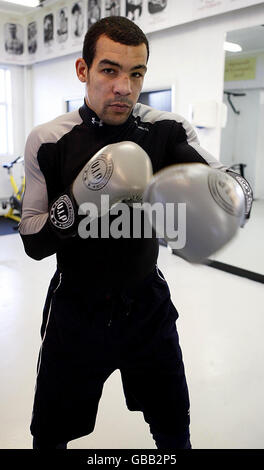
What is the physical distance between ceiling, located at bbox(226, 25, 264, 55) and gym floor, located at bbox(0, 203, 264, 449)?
2171 mm

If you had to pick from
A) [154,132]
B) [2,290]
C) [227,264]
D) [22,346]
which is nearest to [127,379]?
[154,132]

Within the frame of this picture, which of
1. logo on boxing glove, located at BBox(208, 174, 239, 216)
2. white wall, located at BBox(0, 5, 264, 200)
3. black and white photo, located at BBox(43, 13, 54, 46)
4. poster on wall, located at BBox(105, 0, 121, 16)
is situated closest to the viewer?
logo on boxing glove, located at BBox(208, 174, 239, 216)

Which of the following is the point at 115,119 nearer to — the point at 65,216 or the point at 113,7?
the point at 65,216

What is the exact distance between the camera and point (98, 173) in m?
0.84

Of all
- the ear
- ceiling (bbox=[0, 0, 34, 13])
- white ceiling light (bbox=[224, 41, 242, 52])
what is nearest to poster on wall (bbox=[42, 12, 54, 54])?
ceiling (bbox=[0, 0, 34, 13])

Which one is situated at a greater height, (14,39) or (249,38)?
(14,39)

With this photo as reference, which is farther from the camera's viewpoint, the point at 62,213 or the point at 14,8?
the point at 14,8

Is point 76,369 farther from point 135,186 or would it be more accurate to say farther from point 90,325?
point 135,186

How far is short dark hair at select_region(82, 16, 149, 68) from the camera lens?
96 centimetres

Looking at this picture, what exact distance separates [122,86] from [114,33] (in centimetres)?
13

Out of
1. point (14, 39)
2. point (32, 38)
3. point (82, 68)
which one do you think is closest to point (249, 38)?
point (82, 68)

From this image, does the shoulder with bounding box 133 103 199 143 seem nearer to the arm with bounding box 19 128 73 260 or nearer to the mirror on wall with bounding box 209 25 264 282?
the arm with bounding box 19 128 73 260

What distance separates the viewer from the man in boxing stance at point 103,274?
Answer: 992 mm

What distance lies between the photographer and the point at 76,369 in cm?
107
